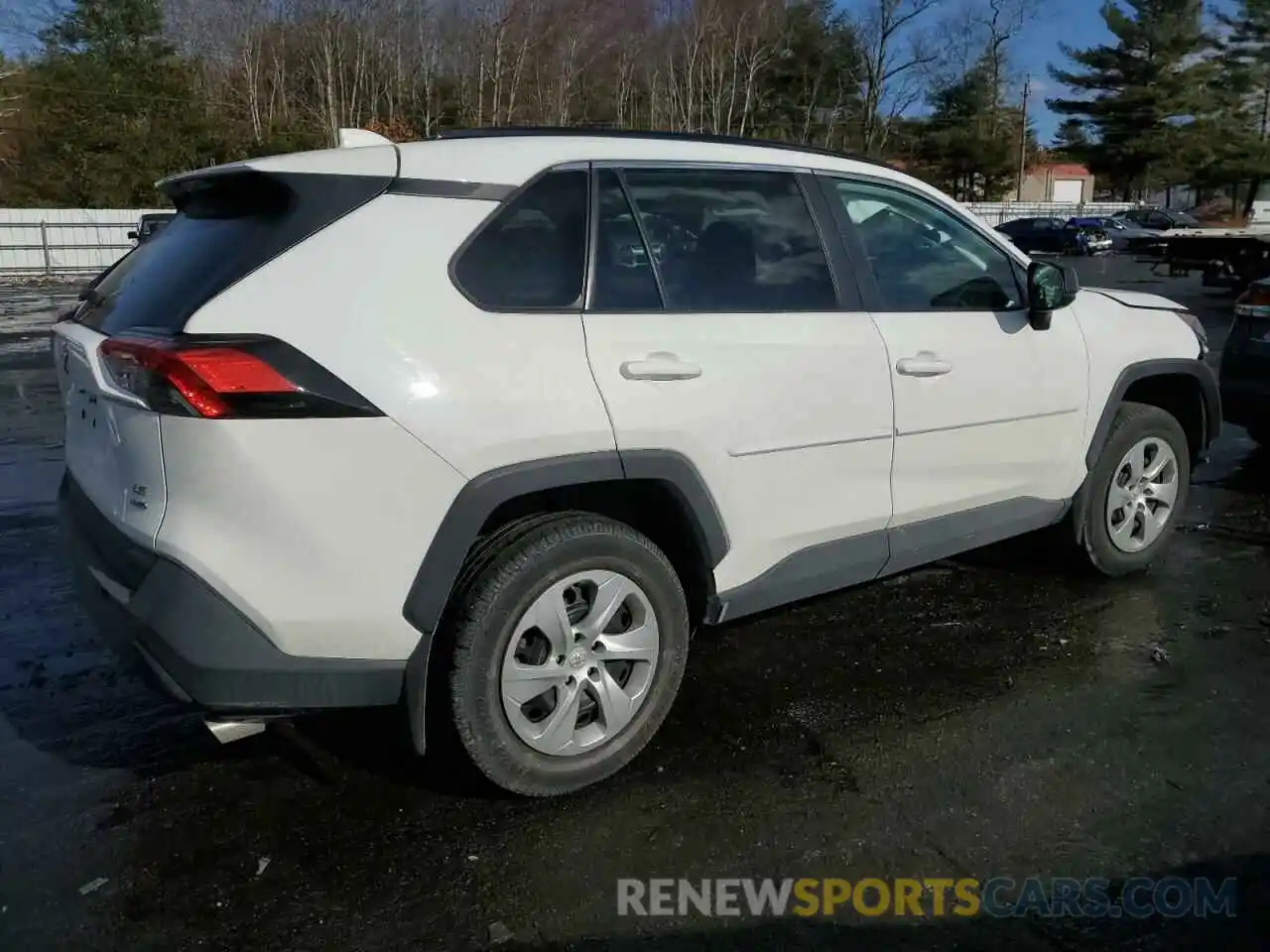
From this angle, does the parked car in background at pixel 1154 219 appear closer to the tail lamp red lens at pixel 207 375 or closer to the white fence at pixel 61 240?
the white fence at pixel 61 240

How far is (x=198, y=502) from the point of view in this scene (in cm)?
261

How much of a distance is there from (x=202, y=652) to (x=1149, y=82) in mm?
67560

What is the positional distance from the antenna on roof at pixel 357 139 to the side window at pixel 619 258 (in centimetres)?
66

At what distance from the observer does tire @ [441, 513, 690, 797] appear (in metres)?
2.95

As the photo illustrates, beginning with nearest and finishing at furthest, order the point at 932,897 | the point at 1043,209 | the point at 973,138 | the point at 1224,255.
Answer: the point at 932,897 → the point at 1224,255 → the point at 1043,209 → the point at 973,138

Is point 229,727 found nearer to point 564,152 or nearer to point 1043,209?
point 564,152

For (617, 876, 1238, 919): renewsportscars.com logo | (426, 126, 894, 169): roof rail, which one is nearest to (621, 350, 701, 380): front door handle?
(426, 126, 894, 169): roof rail

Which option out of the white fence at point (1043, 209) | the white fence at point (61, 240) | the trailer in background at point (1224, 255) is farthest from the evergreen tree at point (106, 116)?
the white fence at point (1043, 209)

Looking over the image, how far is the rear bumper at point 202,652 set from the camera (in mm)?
2646

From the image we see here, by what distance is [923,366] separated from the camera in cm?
384

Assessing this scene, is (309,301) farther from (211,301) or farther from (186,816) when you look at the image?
(186,816)

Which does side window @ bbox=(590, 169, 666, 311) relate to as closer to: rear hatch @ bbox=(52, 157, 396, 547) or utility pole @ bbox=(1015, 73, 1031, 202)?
rear hatch @ bbox=(52, 157, 396, 547)

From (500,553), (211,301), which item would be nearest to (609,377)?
(500,553)

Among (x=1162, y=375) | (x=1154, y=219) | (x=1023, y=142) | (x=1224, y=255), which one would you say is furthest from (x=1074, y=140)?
(x=1162, y=375)
